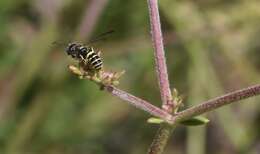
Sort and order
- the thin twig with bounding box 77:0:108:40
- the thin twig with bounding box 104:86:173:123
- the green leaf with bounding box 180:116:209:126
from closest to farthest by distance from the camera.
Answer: the thin twig with bounding box 104:86:173:123, the green leaf with bounding box 180:116:209:126, the thin twig with bounding box 77:0:108:40

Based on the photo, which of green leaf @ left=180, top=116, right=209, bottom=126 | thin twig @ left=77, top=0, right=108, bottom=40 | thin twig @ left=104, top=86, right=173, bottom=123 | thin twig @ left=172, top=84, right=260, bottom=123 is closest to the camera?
thin twig @ left=172, top=84, right=260, bottom=123

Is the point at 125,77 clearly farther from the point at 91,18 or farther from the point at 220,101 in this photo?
the point at 220,101

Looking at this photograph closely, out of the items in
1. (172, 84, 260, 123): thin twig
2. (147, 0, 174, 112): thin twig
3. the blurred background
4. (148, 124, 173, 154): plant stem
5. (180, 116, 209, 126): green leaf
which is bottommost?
(148, 124, 173, 154): plant stem

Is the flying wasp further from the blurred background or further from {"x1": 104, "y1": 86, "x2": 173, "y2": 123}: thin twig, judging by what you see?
the blurred background

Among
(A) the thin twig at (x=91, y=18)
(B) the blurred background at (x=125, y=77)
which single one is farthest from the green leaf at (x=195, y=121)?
(A) the thin twig at (x=91, y=18)

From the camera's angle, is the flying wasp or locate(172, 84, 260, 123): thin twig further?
the flying wasp

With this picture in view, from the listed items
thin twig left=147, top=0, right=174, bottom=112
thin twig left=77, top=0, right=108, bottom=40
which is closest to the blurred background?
thin twig left=77, top=0, right=108, bottom=40

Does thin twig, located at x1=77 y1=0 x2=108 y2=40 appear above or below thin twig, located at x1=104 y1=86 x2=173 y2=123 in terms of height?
above
